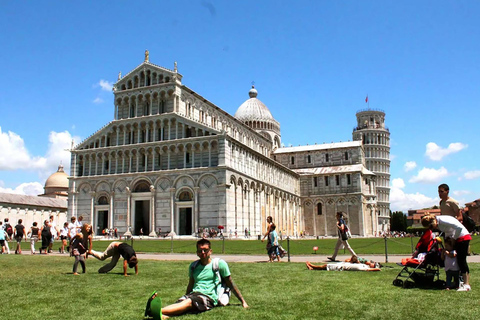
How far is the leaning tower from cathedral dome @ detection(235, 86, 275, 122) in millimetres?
29258

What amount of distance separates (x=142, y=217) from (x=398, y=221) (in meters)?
77.7

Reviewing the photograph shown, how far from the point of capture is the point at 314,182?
75.8 meters

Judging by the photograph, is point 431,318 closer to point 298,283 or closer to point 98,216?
point 298,283

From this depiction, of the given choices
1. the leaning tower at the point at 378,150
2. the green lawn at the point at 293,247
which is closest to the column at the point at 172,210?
the green lawn at the point at 293,247

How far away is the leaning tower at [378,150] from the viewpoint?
101m

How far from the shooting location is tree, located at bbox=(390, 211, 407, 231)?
354ft

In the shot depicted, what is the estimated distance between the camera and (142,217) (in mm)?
51938

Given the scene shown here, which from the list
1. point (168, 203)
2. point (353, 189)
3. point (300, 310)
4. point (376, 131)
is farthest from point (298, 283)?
point (376, 131)

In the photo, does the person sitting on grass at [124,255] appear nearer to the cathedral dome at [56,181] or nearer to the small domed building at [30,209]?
the small domed building at [30,209]

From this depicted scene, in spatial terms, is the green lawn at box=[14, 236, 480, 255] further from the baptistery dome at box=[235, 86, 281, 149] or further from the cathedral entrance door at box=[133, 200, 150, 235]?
the baptistery dome at box=[235, 86, 281, 149]

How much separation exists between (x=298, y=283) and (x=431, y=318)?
4.35m

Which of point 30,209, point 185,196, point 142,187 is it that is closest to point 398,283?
point 185,196

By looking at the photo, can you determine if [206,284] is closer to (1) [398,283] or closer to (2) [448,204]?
(1) [398,283]

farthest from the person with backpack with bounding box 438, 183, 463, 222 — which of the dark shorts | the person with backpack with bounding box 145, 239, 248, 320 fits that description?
the dark shorts
